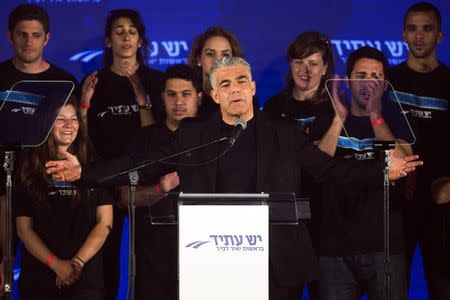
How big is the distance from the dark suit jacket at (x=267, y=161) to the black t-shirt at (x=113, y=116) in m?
1.58

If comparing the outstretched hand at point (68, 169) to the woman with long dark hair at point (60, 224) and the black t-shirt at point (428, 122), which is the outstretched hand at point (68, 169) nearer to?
the woman with long dark hair at point (60, 224)

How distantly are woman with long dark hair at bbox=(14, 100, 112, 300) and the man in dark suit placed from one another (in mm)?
811

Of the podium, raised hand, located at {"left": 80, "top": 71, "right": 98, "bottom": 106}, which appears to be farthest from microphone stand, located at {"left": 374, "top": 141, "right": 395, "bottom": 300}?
raised hand, located at {"left": 80, "top": 71, "right": 98, "bottom": 106}

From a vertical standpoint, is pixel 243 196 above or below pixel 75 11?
below

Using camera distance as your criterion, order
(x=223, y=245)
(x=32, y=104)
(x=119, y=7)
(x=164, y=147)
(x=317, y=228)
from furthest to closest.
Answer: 1. (x=119, y=7)
2. (x=317, y=228)
3. (x=32, y=104)
4. (x=164, y=147)
5. (x=223, y=245)

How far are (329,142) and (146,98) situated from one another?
1.45 m

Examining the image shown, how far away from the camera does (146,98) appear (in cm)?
661

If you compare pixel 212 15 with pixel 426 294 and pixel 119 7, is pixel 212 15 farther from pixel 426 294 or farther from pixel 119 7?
pixel 426 294

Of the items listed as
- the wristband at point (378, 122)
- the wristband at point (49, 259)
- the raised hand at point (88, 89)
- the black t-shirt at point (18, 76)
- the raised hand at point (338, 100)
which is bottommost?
the wristband at point (49, 259)

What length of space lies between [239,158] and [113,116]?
1.83 m

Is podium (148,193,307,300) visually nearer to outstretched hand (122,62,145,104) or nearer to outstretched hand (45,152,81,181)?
outstretched hand (45,152,81,181)

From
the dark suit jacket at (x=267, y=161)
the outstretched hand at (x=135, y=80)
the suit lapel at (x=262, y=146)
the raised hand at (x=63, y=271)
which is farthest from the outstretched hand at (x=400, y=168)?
the outstretched hand at (x=135, y=80)

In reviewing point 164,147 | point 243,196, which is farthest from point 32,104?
point 243,196

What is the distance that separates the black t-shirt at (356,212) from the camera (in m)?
5.60
